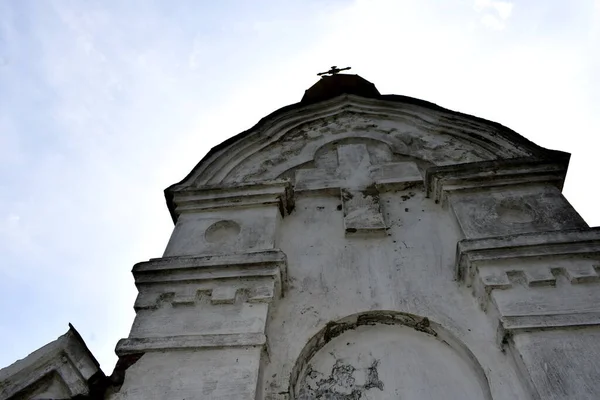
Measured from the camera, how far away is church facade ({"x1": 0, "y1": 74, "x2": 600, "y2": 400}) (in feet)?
10.9

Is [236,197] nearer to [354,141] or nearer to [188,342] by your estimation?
[188,342]

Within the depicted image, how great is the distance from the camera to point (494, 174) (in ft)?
15.9

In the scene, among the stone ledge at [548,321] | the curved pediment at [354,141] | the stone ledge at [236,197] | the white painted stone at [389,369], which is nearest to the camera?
the stone ledge at [548,321]

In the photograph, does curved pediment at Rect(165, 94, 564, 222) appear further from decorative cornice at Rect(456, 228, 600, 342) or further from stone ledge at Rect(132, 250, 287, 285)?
decorative cornice at Rect(456, 228, 600, 342)

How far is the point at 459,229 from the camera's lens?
448cm

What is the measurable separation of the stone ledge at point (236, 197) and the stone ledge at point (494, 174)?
5.17 feet

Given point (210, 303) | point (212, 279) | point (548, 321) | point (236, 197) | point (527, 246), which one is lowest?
point (548, 321)

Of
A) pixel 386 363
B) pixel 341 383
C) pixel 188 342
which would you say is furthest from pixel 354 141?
pixel 188 342

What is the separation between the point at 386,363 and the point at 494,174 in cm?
232

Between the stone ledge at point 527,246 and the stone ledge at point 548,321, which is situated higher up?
the stone ledge at point 527,246

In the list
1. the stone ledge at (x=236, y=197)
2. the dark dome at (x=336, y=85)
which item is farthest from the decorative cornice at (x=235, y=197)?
the dark dome at (x=336, y=85)

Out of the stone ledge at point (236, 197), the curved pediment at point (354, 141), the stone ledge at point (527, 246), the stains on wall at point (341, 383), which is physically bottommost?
the stains on wall at point (341, 383)

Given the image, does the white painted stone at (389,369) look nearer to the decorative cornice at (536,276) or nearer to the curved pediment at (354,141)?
the decorative cornice at (536,276)

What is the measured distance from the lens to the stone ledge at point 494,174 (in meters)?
4.75
